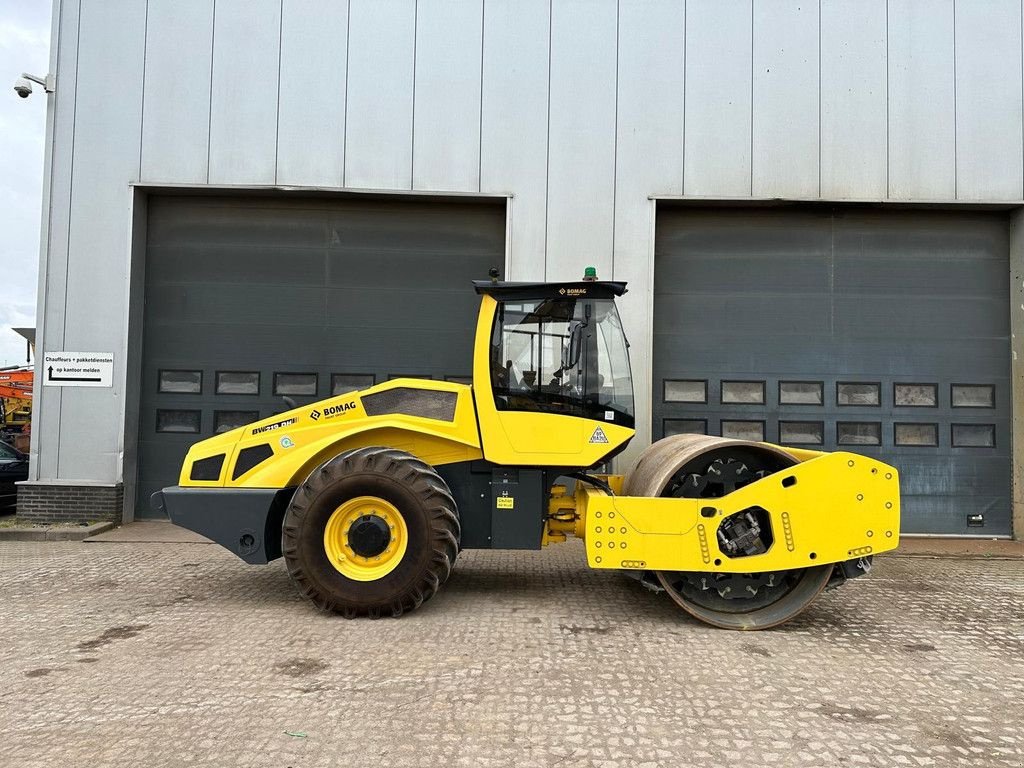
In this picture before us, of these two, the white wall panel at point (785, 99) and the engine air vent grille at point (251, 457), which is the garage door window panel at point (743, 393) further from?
the engine air vent grille at point (251, 457)

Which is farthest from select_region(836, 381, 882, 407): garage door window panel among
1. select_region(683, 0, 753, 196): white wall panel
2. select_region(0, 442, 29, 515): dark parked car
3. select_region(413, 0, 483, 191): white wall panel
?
select_region(0, 442, 29, 515): dark parked car

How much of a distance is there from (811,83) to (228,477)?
850 centimetres

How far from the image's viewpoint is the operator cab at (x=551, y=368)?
5117mm

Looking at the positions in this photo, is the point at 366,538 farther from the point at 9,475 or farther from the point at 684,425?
the point at 9,475

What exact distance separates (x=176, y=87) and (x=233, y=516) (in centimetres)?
655

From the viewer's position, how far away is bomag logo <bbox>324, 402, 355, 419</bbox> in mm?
5355

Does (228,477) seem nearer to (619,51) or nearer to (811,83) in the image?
(619,51)

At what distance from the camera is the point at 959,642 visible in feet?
15.1

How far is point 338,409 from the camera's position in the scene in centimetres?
536

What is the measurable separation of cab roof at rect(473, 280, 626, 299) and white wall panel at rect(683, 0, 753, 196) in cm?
417

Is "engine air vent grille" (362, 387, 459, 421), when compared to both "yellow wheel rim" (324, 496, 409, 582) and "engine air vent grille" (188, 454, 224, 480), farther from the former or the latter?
"engine air vent grille" (188, 454, 224, 480)

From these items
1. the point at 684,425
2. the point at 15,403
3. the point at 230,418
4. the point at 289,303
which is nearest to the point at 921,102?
the point at 684,425

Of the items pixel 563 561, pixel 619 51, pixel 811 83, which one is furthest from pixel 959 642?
pixel 619 51

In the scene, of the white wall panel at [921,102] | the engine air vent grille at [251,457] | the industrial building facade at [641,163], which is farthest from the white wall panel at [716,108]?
the engine air vent grille at [251,457]
